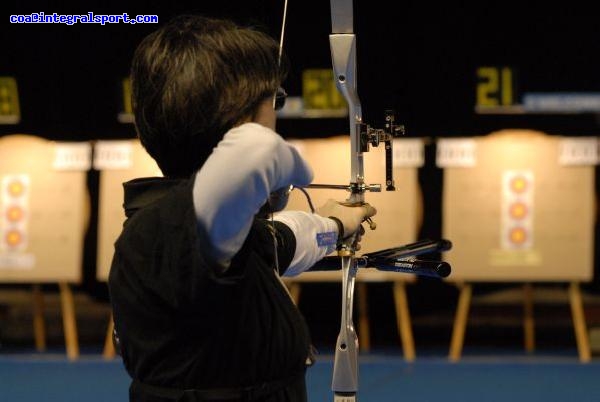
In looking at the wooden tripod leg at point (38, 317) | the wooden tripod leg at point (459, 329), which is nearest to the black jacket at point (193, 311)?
the wooden tripod leg at point (459, 329)

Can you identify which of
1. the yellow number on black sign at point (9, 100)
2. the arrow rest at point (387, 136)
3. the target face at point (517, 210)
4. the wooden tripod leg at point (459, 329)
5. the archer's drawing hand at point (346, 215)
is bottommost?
the wooden tripod leg at point (459, 329)

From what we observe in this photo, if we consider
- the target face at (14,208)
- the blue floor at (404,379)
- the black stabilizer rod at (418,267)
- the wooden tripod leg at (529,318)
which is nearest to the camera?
the black stabilizer rod at (418,267)

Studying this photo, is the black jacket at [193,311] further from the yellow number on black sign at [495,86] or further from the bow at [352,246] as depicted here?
the yellow number on black sign at [495,86]

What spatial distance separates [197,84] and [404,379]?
386 cm

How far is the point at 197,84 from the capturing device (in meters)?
0.99

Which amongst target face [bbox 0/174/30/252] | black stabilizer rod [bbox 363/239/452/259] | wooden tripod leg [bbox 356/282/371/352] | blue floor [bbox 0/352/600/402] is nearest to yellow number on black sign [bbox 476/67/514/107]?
wooden tripod leg [bbox 356/282/371/352]

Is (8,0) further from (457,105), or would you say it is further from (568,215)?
(568,215)

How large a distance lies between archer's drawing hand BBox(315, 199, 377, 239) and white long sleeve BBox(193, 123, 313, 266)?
432 millimetres

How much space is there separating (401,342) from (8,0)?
10.00 ft

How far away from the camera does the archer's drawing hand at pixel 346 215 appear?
1388 millimetres

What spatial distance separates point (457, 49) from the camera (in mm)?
5719

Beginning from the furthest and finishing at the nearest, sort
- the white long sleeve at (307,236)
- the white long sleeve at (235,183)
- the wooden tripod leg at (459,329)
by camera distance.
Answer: the wooden tripod leg at (459,329), the white long sleeve at (307,236), the white long sleeve at (235,183)

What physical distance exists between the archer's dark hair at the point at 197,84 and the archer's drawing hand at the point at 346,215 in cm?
38

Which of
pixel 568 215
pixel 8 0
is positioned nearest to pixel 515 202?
pixel 568 215
